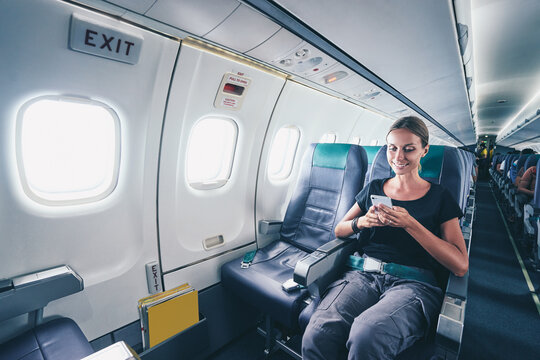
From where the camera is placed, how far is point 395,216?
1.64m

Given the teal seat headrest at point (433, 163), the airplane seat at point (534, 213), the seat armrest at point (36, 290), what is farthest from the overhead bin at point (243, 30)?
the airplane seat at point (534, 213)

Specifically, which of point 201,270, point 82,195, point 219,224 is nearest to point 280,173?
point 219,224

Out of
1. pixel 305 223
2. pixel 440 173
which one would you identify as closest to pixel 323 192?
pixel 305 223

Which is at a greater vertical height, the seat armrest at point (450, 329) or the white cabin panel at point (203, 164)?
the white cabin panel at point (203, 164)

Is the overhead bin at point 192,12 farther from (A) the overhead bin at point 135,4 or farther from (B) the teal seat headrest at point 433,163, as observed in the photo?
(B) the teal seat headrest at point 433,163

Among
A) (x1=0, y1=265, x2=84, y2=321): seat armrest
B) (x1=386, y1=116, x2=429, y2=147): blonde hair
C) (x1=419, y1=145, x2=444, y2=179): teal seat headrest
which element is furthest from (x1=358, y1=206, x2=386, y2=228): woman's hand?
(x1=0, y1=265, x2=84, y2=321): seat armrest

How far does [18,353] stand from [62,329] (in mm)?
202

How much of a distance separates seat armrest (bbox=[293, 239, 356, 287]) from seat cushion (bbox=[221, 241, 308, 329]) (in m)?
0.29

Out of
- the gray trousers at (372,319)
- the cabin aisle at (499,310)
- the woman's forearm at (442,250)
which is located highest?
the woman's forearm at (442,250)

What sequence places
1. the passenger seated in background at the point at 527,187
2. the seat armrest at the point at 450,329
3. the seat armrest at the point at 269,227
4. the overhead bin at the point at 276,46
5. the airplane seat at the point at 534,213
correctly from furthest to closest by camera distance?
the passenger seated in background at the point at 527,187 < the airplane seat at the point at 534,213 < the seat armrest at the point at 269,227 < the overhead bin at the point at 276,46 < the seat armrest at the point at 450,329

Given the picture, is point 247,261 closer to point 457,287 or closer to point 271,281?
point 271,281

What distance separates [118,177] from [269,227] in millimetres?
1720

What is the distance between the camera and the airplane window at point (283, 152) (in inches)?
148

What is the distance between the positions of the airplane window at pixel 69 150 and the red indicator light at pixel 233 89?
0.95m
